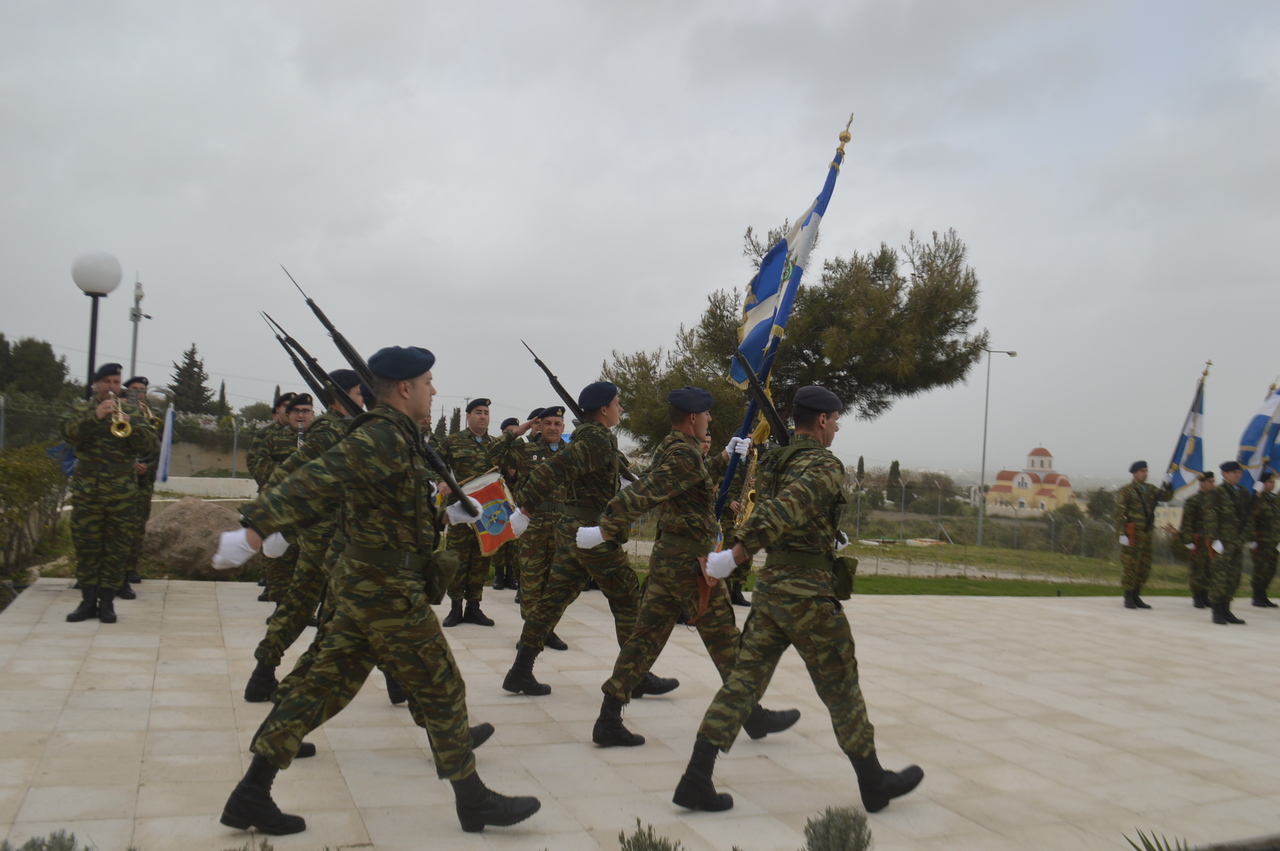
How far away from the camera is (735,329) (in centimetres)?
2428

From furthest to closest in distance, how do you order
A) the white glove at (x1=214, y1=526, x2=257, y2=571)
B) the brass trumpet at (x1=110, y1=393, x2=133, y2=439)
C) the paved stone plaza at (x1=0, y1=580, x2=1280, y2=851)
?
the brass trumpet at (x1=110, y1=393, x2=133, y2=439), the paved stone plaza at (x1=0, y1=580, x2=1280, y2=851), the white glove at (x1=214, y1=526, x2=257, y2=571)

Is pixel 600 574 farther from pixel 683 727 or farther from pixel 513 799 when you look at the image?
pixel 513 799

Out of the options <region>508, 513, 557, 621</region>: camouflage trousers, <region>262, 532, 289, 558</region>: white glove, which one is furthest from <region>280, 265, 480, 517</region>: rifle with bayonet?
<region>508, 513, 557, 621</region>: camouflage trousers

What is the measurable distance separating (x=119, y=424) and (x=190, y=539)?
11.6 feet

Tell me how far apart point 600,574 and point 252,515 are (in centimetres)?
276

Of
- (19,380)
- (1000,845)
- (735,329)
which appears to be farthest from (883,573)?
(19,380)

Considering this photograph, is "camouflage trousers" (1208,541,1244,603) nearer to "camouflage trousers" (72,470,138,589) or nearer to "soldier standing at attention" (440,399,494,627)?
"soldier standing at attention" (440,399,494,627)

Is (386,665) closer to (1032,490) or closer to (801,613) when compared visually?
(801,613)

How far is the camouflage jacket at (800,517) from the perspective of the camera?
3.88 meters

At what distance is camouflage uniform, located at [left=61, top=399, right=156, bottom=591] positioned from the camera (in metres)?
7.35

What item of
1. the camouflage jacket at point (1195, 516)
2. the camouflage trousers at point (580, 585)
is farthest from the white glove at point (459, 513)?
the camouflage jacket at point (1195, 516)

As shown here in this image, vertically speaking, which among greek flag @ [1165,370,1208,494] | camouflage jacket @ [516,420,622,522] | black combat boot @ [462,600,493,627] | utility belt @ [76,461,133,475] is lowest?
black combat boot @ [462,600,493,627]

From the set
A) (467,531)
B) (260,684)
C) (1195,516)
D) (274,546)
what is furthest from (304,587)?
(1195,516)

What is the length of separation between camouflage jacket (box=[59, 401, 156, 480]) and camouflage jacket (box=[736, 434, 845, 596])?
5858mm
